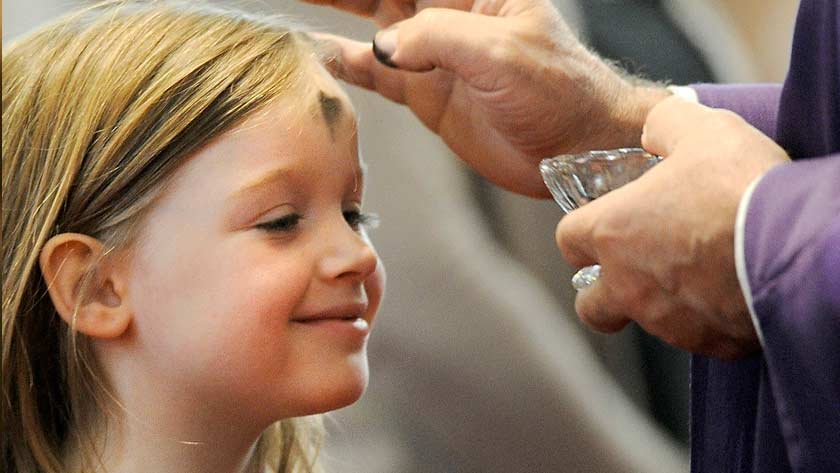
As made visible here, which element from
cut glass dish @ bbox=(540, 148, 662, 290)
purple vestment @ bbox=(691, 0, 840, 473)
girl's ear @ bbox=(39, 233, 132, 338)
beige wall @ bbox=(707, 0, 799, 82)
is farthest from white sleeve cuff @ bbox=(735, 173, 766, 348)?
beige wall @ bbox=(707, 0, 799, 82)

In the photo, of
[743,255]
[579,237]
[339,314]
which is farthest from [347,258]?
[743,255]

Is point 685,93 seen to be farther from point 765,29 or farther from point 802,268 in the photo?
point 802,268

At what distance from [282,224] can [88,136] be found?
145mm

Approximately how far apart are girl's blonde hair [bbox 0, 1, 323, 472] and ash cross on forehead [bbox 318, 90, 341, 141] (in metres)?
0.02

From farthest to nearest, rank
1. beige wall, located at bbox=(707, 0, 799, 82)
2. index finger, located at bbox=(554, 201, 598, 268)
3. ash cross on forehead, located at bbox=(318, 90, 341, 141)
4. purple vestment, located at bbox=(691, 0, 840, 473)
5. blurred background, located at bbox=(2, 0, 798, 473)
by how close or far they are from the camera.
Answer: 1. beige wall, located at bbox=(707, 0, 799, 82)
2. blurred background, located at bbox=(2, 0, 798, 473)
3. ash cross on forehead, located at bbox=(318, 90, 341, 141)
4. index finger, located at bbox=(554, 201, 598, 268)
5. purple vestment, located at bbox=(691, 0, 840, 473)

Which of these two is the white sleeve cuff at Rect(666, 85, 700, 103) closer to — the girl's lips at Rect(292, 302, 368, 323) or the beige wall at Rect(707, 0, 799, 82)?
the beige wall at Rect(707, 0, 799, 82)

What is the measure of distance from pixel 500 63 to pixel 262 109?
19cm

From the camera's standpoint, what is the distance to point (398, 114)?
3.37 ft

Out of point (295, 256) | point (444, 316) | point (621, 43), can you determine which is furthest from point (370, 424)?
point (621, 43)

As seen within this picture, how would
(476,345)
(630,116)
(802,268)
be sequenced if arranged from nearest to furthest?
(802,268) → (630,116) → (476,345)

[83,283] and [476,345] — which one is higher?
[83,283]

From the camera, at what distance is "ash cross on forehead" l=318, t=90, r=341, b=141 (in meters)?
0.76

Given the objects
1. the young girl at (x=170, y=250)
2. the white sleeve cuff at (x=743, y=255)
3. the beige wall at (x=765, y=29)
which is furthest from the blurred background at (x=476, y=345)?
the white sleeve cuff at (x=743, y=255)

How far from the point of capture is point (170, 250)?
710 millimetres
